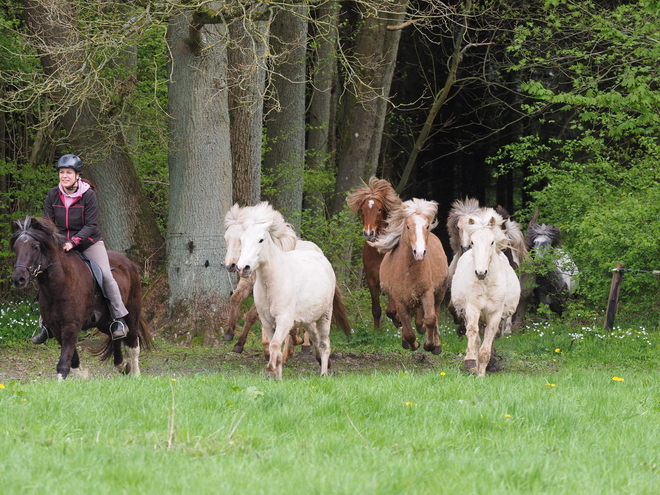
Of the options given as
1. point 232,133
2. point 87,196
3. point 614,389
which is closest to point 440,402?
point 614,389

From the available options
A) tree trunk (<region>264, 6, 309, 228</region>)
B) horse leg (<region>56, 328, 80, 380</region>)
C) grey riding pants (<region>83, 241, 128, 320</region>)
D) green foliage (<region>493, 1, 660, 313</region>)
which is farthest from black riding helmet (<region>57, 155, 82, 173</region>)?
tree trunk (<region>264, 6, 309, 228</region>)

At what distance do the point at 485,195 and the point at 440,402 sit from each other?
2764 centimetres

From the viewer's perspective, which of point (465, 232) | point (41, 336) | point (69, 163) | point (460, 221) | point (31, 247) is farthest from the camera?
point (460, 221)

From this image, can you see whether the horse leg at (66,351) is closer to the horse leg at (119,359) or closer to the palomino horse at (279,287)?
the horse leg at (119,359)

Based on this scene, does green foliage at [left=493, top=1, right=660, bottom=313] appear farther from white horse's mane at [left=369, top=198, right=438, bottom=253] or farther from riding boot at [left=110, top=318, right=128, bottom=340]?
riding boot at [left=110, top=318, right=128, bottom=340]

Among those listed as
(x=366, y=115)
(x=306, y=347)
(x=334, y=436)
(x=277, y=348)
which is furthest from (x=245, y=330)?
(x=366, y=115)

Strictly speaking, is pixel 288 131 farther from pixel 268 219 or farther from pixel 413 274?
pixel 268 219

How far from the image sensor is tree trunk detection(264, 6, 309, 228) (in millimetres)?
18516

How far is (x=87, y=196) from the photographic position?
9.95 m

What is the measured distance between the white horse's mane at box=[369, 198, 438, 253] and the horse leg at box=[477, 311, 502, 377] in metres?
2.13

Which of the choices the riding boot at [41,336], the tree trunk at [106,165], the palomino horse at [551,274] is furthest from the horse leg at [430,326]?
the tree trunk at [106,165]

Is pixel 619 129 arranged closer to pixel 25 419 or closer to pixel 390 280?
pixel 390 280

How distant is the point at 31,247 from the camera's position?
912 cm

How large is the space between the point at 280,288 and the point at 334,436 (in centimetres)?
442
